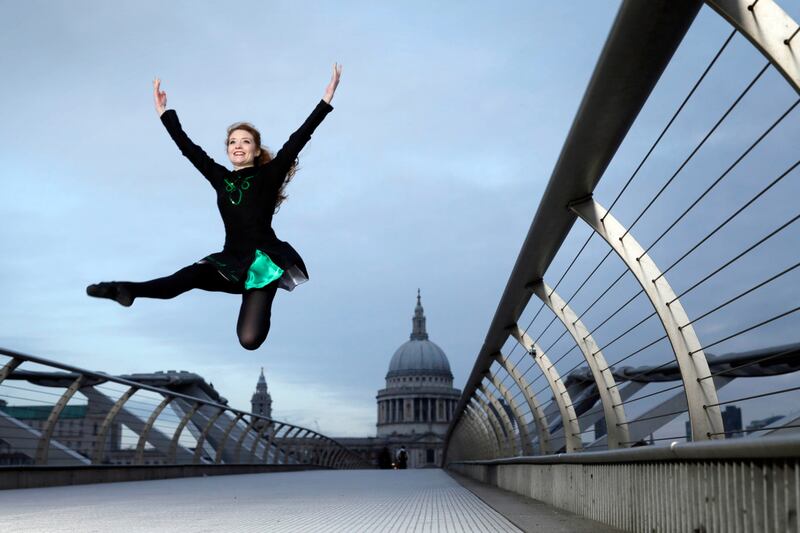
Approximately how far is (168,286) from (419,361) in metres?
139

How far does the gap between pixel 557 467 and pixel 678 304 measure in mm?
2057

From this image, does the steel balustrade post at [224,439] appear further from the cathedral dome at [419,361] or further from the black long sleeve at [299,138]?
the cathedral dome at [419,361]

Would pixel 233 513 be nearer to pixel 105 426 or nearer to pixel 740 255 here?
pixel 740 255

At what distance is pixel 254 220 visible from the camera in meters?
3.05

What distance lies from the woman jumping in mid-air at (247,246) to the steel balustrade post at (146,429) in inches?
312

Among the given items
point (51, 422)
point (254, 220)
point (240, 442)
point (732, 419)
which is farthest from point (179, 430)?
point (254, 220)

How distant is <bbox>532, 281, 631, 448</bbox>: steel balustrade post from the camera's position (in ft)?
16.5

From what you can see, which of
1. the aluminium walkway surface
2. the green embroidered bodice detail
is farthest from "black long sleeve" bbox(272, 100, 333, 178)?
the aluminium walkway surface

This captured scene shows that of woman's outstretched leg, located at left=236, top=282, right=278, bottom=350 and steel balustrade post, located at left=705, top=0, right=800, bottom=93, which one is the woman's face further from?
steel balustrade post, located at left=705, top=0, right=800, bottom=93

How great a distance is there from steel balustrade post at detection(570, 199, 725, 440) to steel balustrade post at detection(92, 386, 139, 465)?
6.76m

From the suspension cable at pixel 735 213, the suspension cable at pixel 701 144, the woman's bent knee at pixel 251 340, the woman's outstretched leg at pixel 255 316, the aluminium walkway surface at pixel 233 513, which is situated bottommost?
the aluminium walkway surface at pixel 233 513

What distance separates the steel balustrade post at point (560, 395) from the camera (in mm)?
6312

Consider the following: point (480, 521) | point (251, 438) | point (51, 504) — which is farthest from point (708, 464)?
point (251, 438)

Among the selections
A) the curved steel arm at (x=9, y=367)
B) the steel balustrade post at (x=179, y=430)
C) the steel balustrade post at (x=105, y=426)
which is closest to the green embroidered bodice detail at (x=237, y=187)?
the curved steel arm at (x=9, y=367)
